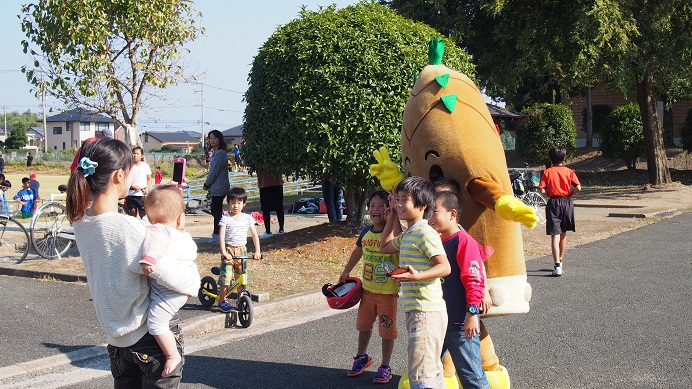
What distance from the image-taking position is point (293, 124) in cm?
1001

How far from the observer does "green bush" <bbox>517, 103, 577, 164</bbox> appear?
89.5 feet

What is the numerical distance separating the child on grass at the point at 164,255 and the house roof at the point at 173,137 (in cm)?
11676

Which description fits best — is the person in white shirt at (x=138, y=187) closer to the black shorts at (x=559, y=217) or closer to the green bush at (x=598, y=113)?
the black shorts at (x=559, y=217)

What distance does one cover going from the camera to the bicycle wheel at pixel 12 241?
1059cm

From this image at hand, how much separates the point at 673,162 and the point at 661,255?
1934cm

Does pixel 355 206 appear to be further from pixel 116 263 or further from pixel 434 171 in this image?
pixel 116 263

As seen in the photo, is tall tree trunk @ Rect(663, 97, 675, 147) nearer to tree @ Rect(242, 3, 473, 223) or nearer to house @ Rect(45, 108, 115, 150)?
tree @ Rect(242, 3, 473, 223)

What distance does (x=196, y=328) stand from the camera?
6.91 m

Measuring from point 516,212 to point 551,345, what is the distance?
2.22 metres

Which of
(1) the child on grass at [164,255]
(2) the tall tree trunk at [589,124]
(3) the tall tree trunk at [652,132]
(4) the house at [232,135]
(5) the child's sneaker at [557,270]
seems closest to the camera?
(1) the child on grass at [164,255]

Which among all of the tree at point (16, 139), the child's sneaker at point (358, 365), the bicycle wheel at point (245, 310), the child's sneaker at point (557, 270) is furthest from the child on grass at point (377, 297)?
the tree at point (16, 139)

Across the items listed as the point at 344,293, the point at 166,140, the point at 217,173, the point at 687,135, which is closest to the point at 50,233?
the point at 217,173

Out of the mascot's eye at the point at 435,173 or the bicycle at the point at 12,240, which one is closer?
the mascot's eye at the point at 435,173

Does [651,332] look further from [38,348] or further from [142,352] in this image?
[38,348]
